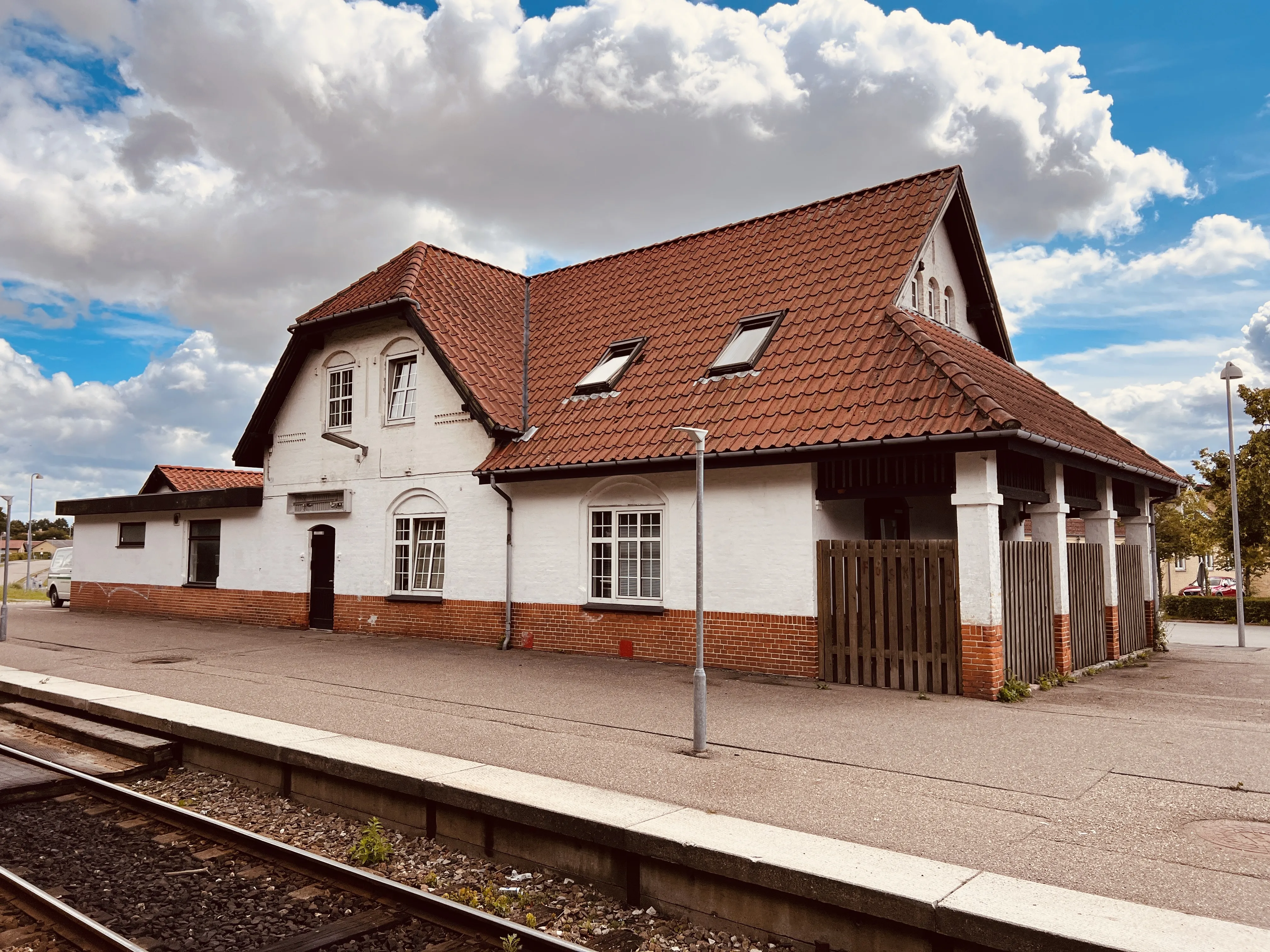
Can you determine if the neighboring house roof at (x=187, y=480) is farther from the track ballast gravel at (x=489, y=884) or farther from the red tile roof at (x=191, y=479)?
the track ballast gravel at (x=489, y=884)

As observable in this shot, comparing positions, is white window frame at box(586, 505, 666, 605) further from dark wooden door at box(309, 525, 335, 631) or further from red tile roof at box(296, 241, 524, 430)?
dark wooden door at box(309, 525, 335, 631)

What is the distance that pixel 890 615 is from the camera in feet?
37.7

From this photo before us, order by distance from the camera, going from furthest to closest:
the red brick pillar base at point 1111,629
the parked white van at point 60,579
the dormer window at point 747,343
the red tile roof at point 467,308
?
the parked white van at point 60,579, the red tile roof at point 467,308, the red brick pillar base at point 1111,629, the dormer window at point 747,343

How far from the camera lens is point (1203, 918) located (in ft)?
14.1

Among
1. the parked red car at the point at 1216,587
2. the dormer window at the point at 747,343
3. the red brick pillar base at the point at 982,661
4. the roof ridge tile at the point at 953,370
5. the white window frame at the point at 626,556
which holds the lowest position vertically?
the parked red car at the point at 1216,587

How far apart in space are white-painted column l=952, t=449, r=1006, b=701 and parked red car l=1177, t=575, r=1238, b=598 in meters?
39.0

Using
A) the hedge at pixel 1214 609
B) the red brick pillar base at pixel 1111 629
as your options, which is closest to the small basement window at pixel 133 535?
the red brick pillar base at pixel 1111 629

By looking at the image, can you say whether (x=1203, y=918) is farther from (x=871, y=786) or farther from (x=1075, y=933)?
(x=871, y=786)

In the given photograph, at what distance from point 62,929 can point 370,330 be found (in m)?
14.9

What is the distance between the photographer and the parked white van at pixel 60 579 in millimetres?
29250

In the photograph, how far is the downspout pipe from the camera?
15.7 metres

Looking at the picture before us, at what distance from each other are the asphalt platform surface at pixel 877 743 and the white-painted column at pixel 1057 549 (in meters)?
0.56

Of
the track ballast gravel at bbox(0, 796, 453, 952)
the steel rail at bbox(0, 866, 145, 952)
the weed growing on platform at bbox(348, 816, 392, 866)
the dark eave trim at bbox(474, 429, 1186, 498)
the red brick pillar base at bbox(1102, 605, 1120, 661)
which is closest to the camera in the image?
the steel rail at bbox(0, 866, 145, 952)

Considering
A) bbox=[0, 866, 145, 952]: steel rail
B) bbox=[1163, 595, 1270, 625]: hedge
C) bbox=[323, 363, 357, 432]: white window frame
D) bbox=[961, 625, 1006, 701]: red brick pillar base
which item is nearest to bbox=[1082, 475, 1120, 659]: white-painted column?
bbox=[961, 625, 1006, 701]: red brick pillar base
